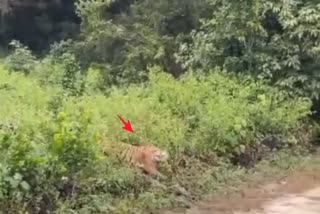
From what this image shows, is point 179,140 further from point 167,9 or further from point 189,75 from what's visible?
point 167,9

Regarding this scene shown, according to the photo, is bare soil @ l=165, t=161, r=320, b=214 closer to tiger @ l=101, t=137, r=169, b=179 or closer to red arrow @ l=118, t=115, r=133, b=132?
tiger @ l=101, t=137, r=169, b=179

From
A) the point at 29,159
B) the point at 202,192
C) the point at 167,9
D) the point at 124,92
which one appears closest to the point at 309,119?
the point at 124,92

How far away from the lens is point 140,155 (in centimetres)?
603

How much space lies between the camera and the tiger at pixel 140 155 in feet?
19.5

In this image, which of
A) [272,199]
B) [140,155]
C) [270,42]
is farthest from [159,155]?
[270,42]

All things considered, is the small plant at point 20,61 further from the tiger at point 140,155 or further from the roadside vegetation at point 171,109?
the tiger at point 140,155

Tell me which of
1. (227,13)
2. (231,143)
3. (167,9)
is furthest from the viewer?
(167,9)

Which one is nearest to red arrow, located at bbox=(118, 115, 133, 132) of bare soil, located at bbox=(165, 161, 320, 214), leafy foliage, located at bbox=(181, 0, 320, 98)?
bare soil, located at bbox=(165, 161, 320, 214)

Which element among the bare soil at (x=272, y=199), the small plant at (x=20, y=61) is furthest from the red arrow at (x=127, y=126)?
the small plant at (x=20, y=61)

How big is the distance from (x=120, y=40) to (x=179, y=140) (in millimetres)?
5934

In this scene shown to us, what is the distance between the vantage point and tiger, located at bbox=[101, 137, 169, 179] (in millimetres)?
5941

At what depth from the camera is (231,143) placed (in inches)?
281

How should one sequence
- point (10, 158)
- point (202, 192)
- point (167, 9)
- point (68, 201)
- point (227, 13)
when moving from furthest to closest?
point (167, 9) → point (227, 13) → point (202, 192) → point (68, 201) → point (10, 158)

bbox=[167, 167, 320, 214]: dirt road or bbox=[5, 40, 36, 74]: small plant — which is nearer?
bbox=[167, 167, 320, 214]: dirt road
